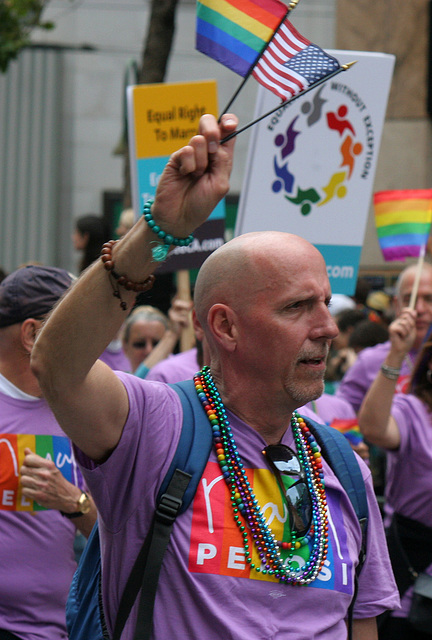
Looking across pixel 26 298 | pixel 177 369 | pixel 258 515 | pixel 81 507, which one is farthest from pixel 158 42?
pixel 258 515

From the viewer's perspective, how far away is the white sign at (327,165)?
4473 millimetres

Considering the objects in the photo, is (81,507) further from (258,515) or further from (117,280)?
(117,280)

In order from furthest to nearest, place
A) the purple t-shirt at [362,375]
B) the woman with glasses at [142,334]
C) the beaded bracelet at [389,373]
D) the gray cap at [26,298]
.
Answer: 1. the woman with glasses at [142,334]
2. the purple t-shirt at [362,375]
3. the beaded bracelet at [389,373]
4. the gray cap at [26,298]

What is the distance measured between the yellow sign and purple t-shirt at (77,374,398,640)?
337cm

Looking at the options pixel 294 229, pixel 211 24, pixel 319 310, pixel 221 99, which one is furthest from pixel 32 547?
pixel 221 99

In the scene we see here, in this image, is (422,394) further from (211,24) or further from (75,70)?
(75,70)

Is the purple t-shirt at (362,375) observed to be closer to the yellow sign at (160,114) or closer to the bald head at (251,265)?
the yellow sign at (160,114)

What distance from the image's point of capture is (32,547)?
10.2ft

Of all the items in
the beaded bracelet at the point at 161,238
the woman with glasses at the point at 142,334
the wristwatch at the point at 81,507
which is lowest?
the woman with glasses at the point at 142,334

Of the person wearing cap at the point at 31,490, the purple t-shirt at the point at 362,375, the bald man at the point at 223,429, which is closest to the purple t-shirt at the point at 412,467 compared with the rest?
the purple t-shirt at the point at 362,375

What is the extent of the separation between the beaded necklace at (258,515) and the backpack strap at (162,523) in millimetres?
72

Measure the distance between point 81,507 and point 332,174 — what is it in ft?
7.27

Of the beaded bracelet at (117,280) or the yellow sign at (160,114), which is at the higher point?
the beaded bracelet at (117,280)

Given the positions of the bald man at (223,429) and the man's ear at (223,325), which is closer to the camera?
the bald man at (223,429)
